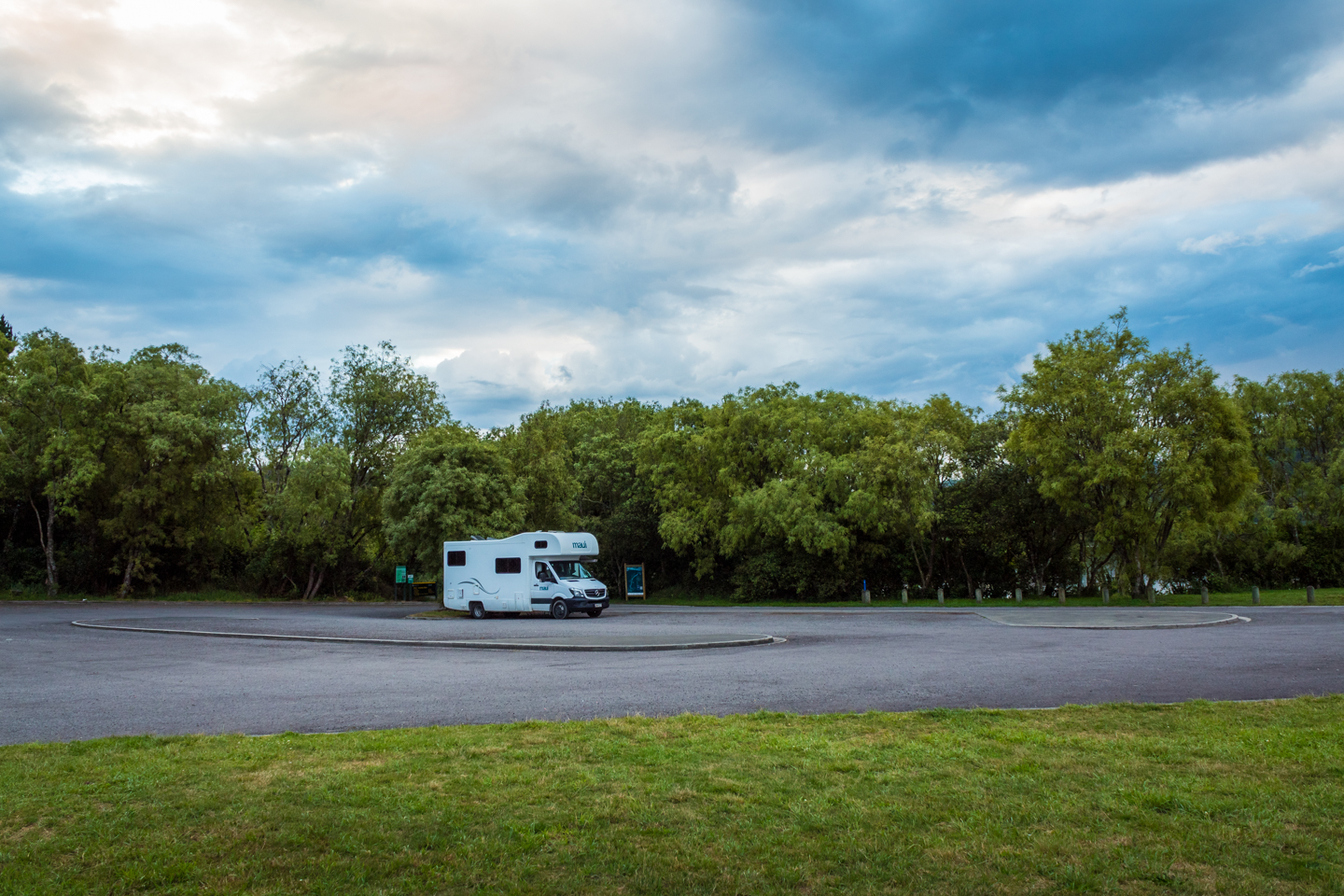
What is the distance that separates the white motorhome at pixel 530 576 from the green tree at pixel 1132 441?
19489 mm

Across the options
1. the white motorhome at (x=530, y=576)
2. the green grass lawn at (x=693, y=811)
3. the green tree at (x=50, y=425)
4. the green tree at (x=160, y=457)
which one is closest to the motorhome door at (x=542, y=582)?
the white motorhome at (x=530, y=576)

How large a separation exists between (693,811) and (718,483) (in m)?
40.8

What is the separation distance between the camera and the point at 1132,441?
3484cm

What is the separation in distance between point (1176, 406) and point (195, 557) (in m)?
50.1

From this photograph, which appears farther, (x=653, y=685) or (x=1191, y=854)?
(x=653, y=685)

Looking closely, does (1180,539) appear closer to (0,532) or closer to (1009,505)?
(1009,505)

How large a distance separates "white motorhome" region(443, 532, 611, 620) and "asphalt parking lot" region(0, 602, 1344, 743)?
28.7 feet

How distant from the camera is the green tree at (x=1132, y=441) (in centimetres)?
3472

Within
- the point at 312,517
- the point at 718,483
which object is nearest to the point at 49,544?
the point at 312,517

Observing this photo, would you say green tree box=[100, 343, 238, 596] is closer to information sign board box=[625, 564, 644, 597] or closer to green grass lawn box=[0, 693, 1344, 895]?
information sign board box=[625, 564, 644, 597]

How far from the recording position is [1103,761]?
685 centimetres

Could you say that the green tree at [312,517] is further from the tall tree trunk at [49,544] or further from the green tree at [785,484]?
the green tree at [785,484]

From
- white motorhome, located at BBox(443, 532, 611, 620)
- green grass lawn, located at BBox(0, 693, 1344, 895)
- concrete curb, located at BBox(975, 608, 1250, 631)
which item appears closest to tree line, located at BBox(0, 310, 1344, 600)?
white motorhome, located at BBox(443, 532, 611, 620)

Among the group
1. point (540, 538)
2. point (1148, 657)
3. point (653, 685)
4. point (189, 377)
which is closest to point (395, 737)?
point (653, 685)
